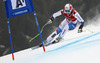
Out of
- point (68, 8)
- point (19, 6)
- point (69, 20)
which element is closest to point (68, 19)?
point (69, 20)

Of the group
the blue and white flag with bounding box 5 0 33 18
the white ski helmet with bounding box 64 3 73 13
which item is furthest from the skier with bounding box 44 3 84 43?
the blue and white flag with bounding box 5 0 33 18

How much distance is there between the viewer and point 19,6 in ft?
5.86

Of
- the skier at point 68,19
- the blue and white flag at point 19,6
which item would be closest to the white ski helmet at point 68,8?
the skier at point 68,19

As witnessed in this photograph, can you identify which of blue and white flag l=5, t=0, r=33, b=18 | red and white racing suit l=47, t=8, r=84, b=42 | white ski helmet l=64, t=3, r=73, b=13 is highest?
blue and white flag l=5, t=0, r=33, b=18

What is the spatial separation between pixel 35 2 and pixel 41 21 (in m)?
0.41

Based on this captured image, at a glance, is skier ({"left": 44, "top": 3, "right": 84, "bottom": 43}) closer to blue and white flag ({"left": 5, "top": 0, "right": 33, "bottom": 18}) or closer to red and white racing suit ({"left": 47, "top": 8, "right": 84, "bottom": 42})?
red and white racing suit ({"left": 47, "top": 8, "right": 84, "bottom": 42})

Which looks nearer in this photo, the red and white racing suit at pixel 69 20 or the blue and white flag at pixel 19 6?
the blue and white flag at pixel 19 6

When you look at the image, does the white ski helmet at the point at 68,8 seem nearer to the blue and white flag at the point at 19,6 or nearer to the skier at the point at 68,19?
the skier at the point at 68,19

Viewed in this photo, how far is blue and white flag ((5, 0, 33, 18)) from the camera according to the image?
5.85ft

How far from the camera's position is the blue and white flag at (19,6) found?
5.85 ft

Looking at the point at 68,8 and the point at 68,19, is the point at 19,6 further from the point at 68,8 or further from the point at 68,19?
the point at 68,19

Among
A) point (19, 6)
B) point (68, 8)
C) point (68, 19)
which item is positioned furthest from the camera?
point (68, 19)

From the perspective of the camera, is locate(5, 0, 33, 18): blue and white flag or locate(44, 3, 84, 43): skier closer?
locate(5, 0, 33, 18): blue and white flag

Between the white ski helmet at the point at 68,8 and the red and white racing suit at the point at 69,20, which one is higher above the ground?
the white ski helmet at the point at 68,8
